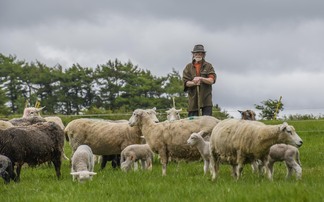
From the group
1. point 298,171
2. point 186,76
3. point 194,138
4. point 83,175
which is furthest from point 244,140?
point 186,76

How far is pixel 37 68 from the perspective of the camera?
229ft

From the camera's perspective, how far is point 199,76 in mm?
14758

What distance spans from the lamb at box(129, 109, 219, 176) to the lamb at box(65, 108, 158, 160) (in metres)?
1.34

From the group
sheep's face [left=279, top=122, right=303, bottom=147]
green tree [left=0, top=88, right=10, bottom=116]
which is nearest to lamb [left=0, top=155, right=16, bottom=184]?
sheep's face [left=279, top=122, right=303, bottom=147]

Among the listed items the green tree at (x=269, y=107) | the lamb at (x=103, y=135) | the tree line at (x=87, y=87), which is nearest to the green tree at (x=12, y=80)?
the tree line at (x=87, y=87)

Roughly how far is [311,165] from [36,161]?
630cm

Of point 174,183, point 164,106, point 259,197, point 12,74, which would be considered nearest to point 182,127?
point 174,183

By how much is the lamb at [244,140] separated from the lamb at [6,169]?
12.9 feet

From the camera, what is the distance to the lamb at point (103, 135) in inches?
577

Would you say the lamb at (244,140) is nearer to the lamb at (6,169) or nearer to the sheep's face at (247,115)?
the lamb at (6,169)

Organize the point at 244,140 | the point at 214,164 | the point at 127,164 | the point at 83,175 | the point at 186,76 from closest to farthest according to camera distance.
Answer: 1. the point at 244,140
2. the point at 83,175
3. the point at 214,164
4. the point at 127,164
5. the point at 186,76

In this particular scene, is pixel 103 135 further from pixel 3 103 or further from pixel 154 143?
pixel 3 103

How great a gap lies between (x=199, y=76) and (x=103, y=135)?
114 inches

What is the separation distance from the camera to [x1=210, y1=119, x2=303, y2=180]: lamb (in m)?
10.1
